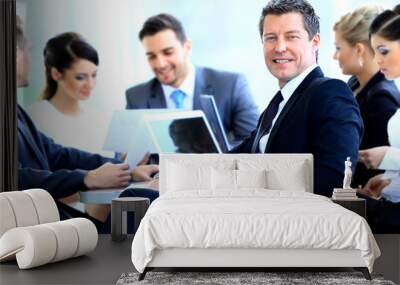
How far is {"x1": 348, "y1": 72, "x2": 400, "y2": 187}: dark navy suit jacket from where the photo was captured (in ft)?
27.0

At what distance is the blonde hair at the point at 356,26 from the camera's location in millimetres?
8266

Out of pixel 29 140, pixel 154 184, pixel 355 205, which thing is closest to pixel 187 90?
pixel 154 184

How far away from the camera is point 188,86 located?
8375mm

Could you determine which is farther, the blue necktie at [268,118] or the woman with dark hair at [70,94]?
the woman with dark hair at [70,94]

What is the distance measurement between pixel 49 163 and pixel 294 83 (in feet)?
9.79

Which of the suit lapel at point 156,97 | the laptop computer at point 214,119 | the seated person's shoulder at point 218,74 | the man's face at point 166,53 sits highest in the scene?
the man's face at point 166,53

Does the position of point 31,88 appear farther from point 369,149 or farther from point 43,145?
point 369,149

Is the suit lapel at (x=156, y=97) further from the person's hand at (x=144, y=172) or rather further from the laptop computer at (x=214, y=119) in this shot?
the person's hand at (x=144, y=172)

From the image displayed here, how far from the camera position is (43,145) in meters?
8.40

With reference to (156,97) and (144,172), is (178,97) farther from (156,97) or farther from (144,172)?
(144,172)

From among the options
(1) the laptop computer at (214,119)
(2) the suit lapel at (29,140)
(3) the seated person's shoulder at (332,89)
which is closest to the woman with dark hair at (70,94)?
(2) the suit lapel at (29,140)

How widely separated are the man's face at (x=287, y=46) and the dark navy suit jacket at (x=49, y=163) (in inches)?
86.7

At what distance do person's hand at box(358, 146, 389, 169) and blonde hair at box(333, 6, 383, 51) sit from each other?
3.85 feet

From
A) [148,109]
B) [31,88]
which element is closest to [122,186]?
[148,109]
